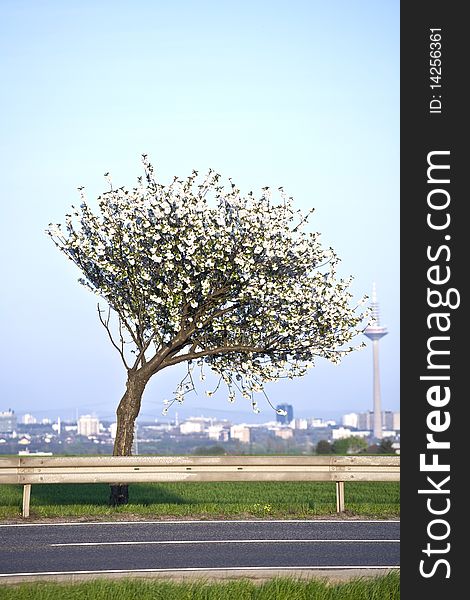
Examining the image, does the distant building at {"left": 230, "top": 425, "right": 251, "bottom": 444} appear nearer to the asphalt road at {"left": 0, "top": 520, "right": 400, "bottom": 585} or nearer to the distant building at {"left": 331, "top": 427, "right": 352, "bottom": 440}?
the distant building at {"left": 331, "top": 427, "right": 352, "bottom": 440}

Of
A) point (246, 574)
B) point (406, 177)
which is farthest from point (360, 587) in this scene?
point (406, 177)

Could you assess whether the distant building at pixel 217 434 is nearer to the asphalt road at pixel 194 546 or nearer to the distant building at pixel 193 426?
the distant building at pixel 193 426

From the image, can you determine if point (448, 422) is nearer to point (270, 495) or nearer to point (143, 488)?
point (270, 495)

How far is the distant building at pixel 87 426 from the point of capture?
224 ft

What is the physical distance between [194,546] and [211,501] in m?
7.03

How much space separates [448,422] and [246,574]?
4.17 m

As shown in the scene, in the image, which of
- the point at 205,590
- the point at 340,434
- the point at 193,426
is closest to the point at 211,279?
the point at 205,590

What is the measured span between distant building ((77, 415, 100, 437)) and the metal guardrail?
50226 millimetres

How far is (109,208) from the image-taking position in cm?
1911

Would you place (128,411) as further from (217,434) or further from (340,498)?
(217,434)

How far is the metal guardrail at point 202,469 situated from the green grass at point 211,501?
0.54 m

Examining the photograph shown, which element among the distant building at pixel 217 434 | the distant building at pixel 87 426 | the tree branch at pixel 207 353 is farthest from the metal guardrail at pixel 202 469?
the distant building at pixel 217 434

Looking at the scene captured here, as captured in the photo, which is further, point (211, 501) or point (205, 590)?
point (211, 501)

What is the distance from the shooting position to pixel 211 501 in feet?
65.9
